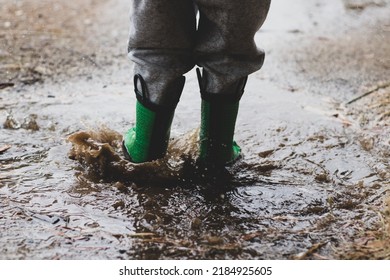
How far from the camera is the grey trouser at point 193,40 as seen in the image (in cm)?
171

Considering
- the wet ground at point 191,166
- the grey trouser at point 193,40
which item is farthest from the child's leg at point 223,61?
the wet ground at point 191,166

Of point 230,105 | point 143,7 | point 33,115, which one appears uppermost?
point 143,7

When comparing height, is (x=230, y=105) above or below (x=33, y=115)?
above

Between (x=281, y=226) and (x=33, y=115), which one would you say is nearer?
(x=281, y=226)

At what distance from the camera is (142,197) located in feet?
6.02

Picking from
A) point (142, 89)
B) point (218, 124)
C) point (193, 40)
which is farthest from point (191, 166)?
point (193, 40)

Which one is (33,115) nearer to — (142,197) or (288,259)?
(142,197)

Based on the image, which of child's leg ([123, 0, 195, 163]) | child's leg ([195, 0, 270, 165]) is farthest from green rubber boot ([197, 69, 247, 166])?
child's leg ([123, 0, 195, 163])

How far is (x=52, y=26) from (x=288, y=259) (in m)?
2.78

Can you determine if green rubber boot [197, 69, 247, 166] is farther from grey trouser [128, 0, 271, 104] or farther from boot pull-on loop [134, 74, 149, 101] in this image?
boot pull-on loop [134, 74, 149, 101]

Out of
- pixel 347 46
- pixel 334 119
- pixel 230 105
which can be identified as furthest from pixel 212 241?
pixel 347 46

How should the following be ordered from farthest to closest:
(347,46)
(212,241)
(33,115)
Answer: (347,46), (33,115), (212,241)

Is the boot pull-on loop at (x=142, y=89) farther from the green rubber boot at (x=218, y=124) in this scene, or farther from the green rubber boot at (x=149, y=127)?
the green rubber boot at (x=218, y=124)
